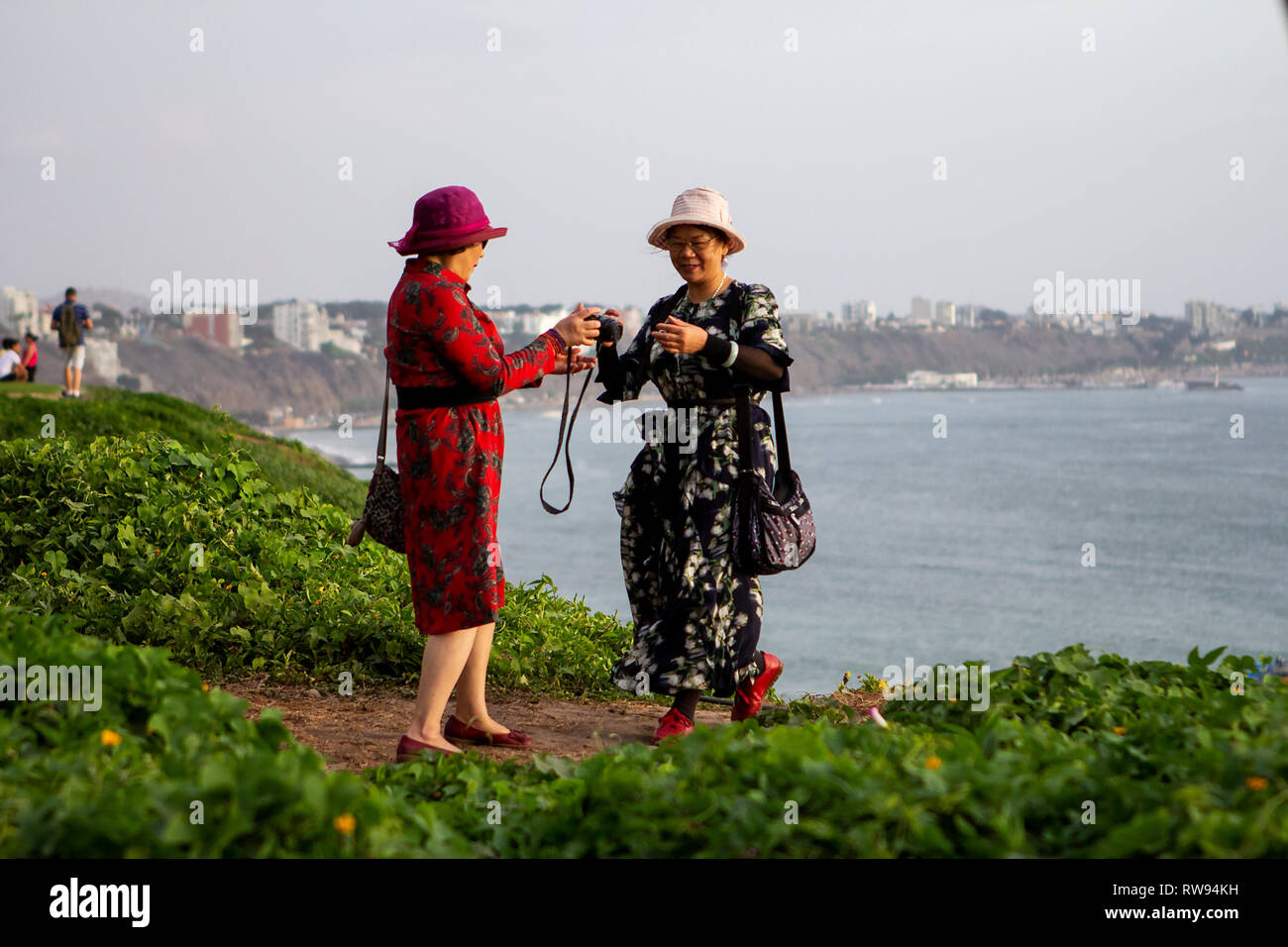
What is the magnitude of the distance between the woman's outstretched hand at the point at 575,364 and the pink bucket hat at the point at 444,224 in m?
0.52

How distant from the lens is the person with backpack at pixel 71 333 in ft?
63.2

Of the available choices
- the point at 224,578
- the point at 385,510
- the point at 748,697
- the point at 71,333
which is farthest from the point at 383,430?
the point at 71,333

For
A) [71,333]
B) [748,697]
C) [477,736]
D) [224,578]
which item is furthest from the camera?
[71,333]

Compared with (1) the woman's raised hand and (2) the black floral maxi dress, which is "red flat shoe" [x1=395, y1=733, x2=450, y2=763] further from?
(1) the woman's raised hand

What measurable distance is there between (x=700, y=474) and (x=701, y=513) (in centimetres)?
15

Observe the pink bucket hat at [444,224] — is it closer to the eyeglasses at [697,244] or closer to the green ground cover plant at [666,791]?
the eyeglasses at [697,244]

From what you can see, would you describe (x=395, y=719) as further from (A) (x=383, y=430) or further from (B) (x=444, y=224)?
(B) (x=444, y=224)

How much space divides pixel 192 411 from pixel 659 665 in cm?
1247

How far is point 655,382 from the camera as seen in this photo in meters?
5.01

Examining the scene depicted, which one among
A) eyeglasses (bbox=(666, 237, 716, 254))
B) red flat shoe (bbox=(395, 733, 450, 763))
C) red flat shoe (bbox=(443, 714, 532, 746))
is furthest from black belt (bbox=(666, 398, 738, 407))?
red flat shoe (bbox=(395, 733, 450, 763))

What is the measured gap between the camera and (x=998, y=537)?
3182 inches

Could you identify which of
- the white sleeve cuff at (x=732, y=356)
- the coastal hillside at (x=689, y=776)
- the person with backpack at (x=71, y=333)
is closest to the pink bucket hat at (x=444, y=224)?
the white sleeve cuff at (x=732, y=356)
